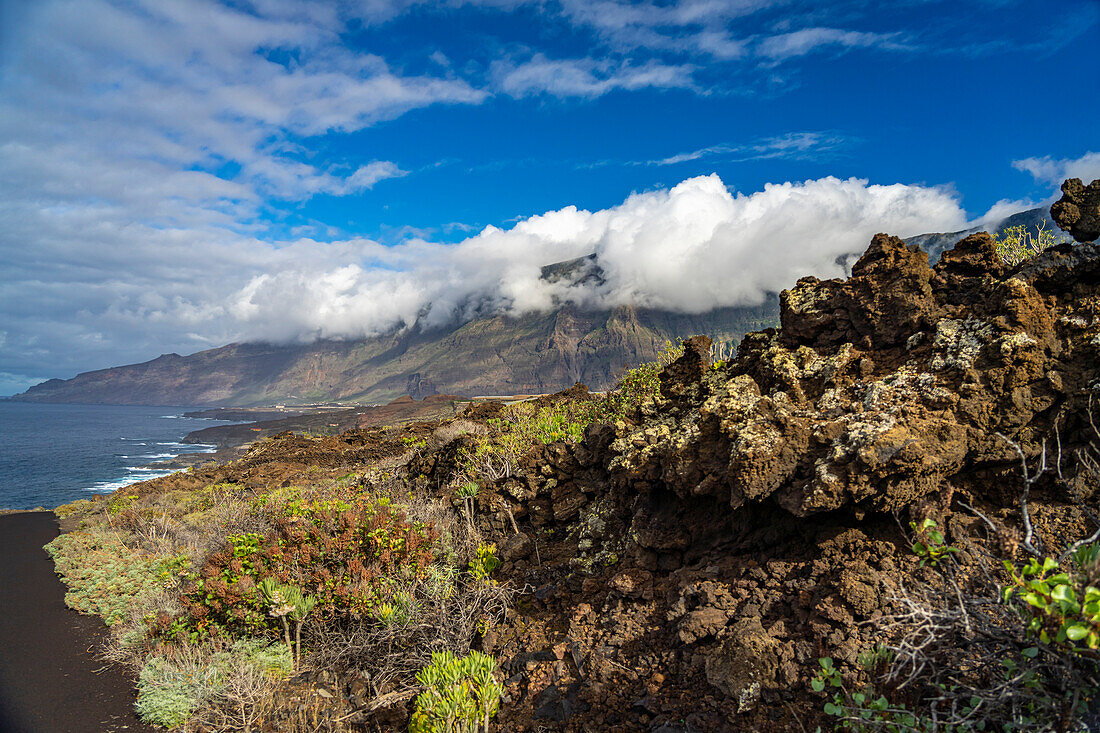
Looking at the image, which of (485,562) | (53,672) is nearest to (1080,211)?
(485,562)

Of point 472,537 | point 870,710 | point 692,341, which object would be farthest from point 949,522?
point 472,537

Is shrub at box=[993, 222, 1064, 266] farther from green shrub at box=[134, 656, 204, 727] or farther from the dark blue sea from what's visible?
the dark blue sea

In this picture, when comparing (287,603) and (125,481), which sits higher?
(287,603)

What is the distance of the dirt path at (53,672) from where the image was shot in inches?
282

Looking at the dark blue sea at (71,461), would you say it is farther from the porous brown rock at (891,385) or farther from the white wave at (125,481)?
the porous brown rock at (891,385)

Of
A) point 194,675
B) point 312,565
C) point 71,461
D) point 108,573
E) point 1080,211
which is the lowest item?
point 108,573

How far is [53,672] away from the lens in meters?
Result: 8.77

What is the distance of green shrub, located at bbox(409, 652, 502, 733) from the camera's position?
4.61 m

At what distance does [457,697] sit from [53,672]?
29.1 ft

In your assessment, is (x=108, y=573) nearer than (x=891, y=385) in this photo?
No

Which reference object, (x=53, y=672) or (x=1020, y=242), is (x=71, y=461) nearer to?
(x=53, y=672)

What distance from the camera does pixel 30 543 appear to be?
21125 mm

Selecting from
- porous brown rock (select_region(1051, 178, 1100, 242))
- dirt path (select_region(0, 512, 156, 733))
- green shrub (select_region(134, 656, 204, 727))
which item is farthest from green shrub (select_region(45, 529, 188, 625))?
porous brown rock (select_region(1051, 178, 1100, 242))

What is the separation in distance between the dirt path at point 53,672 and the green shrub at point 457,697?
→ 4562 mm
